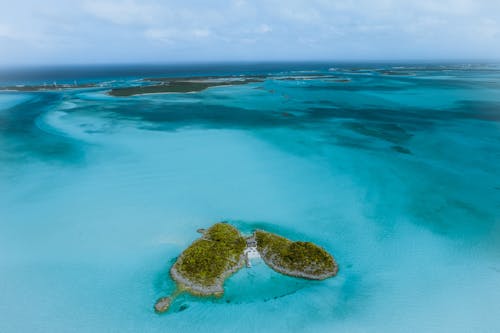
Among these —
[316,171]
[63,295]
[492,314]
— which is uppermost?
[316,171]

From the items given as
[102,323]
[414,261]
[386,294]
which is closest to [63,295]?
[102,323]

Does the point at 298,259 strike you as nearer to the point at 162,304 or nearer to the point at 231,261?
the point at 231,261

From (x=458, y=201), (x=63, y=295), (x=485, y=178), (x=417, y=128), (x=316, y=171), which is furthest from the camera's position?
(x=417, y=128)

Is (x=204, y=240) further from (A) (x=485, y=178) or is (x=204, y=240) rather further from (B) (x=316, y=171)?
(A) (x=485, y=178)

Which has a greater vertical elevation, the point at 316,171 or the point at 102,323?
the point at 316,171

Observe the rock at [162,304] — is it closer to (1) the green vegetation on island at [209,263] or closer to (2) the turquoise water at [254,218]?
(2) the turquoise water at [254,218]
